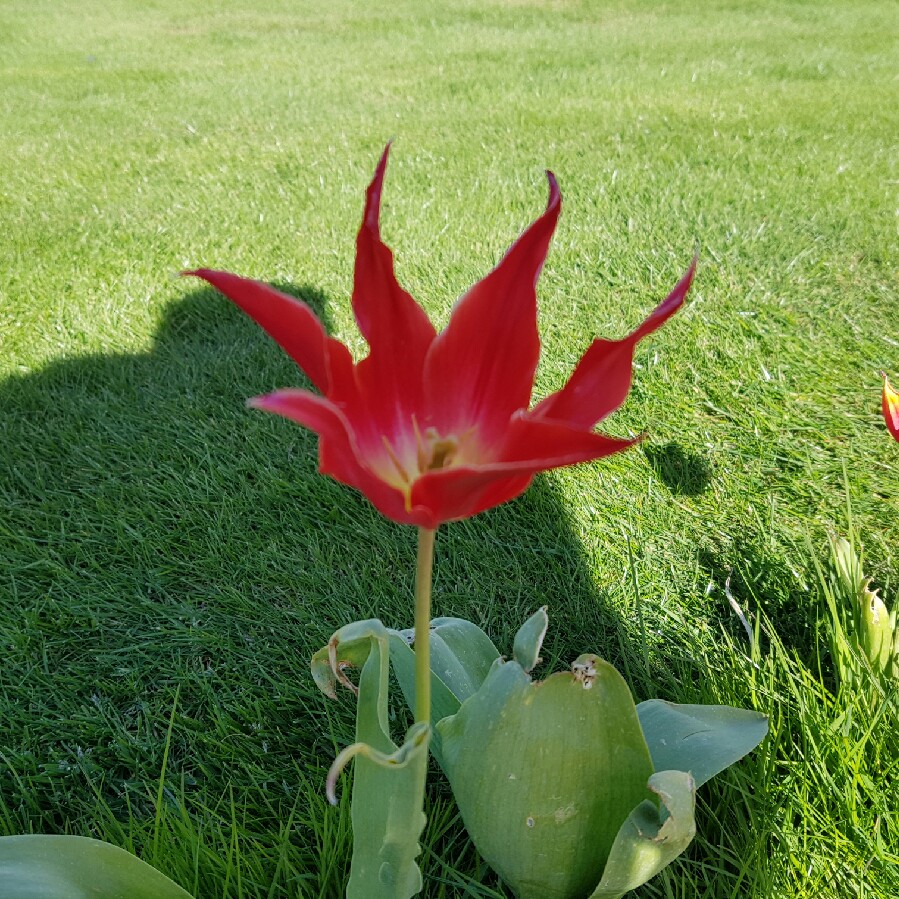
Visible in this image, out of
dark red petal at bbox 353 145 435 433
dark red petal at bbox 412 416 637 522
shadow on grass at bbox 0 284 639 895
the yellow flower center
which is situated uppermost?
dark red petal at bbox 353 145 435 433

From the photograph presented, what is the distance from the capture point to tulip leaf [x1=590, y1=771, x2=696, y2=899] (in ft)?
2.59

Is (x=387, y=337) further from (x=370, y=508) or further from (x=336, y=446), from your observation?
(x=370, y=508)

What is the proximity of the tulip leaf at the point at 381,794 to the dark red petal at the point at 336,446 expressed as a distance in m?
0.19

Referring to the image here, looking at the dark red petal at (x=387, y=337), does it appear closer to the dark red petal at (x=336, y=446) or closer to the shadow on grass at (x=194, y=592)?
the dark red petal at (x=336, y=446)

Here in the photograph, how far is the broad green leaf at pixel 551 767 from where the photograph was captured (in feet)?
2.64

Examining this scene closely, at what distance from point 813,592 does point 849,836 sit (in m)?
0.49

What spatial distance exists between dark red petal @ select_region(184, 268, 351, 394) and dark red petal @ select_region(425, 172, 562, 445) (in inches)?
4.8

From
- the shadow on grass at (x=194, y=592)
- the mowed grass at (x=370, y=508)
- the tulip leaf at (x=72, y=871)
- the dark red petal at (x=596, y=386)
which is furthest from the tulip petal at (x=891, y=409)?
the tulip leaf at (x=72, y=871)

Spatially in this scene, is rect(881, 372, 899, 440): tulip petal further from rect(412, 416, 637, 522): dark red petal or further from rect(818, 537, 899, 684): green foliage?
rect(412, 416, 637, 522): dark red petal

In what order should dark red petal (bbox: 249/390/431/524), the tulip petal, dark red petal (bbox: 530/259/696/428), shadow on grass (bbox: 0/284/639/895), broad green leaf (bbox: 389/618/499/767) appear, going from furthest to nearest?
shadow on grass (bbox: 0/284/639/895), the tulip petal, broad green leaf (bbox: 389/618/499/767), dark red petal (bbox: 530/259/696/428), dark red petal (bbox: 249/390/431/524)

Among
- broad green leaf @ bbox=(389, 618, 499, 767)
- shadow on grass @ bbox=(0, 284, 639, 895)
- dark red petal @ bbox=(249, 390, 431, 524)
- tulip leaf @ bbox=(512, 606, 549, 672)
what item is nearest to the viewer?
dark red petal @ bbox=(249, 390, 431, 524)

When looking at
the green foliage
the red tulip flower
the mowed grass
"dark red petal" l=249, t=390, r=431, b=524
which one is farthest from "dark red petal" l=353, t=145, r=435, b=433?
the green foliage

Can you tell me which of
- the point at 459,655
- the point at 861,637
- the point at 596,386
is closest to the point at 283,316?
the point at 596,386

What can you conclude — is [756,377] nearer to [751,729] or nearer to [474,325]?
Result: [751,729]
